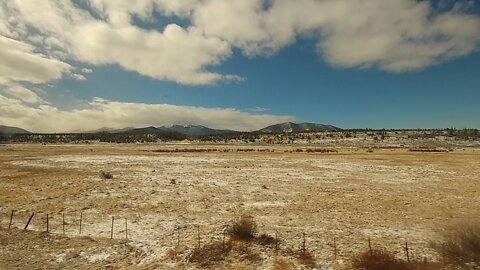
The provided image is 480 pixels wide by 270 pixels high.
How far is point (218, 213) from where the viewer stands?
2222 cm

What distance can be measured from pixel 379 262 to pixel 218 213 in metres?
11.0

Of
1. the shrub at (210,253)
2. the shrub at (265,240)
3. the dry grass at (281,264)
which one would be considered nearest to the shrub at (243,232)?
the shrub at (265,240)

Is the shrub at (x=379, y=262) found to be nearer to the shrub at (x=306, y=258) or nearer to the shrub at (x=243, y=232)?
the shrub at (x=306, y=258)

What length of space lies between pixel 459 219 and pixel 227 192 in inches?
627

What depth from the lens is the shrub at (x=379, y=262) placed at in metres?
12.9

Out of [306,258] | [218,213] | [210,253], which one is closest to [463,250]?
[306,258]

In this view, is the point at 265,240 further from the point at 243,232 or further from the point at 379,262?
A: the point at 379,262

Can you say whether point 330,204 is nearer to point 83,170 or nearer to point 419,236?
point 419,236

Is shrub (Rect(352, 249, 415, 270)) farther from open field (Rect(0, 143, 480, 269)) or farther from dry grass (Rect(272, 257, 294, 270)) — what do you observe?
dry grass (Rect(272, 257, 294, 270))

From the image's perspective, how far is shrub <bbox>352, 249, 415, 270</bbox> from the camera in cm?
1294

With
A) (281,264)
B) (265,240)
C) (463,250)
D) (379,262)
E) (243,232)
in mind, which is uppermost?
(463,250)

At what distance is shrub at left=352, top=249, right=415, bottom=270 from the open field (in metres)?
0.54

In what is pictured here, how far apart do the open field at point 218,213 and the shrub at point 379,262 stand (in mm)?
538

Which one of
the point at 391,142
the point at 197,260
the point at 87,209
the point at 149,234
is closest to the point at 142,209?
the point at 87,209
